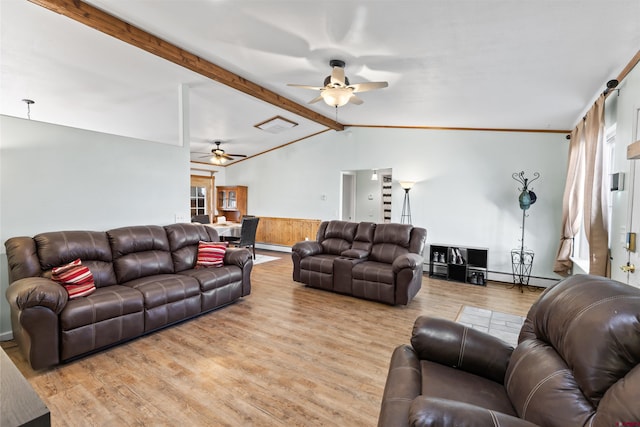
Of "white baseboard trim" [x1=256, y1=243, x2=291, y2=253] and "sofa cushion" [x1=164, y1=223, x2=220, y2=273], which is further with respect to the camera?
"white baseboard trim" [x1=256, y1=243, x2=291, y2=253]

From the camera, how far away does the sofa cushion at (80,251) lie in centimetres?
284

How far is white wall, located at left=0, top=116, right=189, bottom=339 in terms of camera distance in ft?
9.60

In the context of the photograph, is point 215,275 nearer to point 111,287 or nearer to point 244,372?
point 111,287

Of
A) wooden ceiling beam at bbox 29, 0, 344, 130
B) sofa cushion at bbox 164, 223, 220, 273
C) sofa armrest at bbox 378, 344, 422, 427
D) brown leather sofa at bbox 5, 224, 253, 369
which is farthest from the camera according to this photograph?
sofa cushion at bbox 164, 223, 220, 273

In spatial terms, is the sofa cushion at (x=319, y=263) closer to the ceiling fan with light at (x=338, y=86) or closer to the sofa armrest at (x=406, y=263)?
the sofa armrest at (x=406, y=263)

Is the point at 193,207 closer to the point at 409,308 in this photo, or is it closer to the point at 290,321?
the point at 290,321

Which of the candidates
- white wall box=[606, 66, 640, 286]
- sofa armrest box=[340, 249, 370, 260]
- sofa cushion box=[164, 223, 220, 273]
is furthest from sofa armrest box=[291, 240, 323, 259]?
white wall box=[606, 66, 640, 286]

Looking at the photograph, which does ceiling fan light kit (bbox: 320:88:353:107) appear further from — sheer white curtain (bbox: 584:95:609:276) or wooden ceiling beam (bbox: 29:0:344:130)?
sheer white curtain (bbox: 584:95:609:276)

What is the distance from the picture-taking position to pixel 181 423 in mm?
1892

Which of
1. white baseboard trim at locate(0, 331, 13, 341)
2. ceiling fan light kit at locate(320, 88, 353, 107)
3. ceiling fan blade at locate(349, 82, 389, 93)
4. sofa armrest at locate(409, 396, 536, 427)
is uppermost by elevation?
ceiling fan blade at locate(349, 82, 389, 93)

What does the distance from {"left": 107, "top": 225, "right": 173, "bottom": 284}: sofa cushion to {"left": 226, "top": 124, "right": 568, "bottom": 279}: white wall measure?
4.40m

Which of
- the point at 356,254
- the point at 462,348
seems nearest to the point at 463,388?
the point at 462,348

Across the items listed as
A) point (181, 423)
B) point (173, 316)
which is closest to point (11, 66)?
point (173, 316)

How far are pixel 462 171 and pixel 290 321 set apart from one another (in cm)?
429
